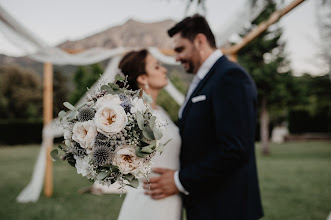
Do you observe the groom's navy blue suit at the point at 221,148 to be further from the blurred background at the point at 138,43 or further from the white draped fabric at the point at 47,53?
the white draped fabric at the point at 47,53

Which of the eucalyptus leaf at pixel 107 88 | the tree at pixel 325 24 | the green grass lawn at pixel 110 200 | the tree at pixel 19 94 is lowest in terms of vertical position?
the tree at pixel 19 94

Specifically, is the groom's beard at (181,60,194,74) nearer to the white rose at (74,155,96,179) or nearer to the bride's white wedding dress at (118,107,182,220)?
the bride's white wedding dress at (118,107,182,220)

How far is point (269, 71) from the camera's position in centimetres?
1577

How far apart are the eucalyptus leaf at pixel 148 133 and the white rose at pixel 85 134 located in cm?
23

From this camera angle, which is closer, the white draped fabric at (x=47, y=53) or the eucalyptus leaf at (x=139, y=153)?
the eucalyptus leaf at (x=139, y=153)

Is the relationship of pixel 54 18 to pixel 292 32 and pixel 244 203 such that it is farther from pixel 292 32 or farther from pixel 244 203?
pixel 292 32

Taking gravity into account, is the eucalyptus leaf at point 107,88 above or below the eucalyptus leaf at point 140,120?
above

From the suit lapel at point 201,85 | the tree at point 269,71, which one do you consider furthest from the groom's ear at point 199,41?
the tree at point 269,71

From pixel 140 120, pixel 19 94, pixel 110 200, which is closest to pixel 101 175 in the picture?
pixel 140 120

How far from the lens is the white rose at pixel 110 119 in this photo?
1280 mm

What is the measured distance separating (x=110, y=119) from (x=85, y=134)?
0.47ft

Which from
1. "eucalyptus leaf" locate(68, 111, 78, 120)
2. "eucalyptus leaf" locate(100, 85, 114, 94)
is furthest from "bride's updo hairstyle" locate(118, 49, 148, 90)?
"eucalyptus leaf" locate(68, 111, 78, 120)

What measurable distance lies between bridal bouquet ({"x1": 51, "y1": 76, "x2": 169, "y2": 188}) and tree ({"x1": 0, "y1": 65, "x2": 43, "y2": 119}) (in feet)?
108

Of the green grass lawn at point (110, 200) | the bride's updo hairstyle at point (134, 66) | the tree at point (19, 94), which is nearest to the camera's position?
the bride's updo hairstyle at point (134, 66)
